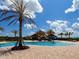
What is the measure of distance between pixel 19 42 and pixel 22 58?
6.27 meters

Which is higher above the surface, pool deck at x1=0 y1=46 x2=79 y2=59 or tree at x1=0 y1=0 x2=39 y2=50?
tree at x1=0 y1=0 x2=39 y2=50

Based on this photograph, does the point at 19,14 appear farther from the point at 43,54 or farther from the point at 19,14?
the point at 43,54

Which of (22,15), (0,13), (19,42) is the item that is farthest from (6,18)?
(19,42)

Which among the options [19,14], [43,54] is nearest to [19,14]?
[19,14]

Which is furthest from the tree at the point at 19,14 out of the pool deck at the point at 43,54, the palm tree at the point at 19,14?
the pool deck at the point at 43,54

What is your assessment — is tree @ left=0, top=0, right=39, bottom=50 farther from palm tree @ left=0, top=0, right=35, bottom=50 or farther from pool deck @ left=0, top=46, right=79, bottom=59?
pool deck @ left=0, top=46, right=79, bottom=59

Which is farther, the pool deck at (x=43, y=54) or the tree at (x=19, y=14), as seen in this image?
the tree at (x=19, y=14)

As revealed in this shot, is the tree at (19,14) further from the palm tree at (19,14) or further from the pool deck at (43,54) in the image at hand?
the pool deck at (43,54)

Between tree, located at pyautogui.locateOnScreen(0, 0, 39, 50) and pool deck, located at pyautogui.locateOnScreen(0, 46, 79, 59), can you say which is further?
tree, located at pyautogui.locateOnScreen(0, 0, 39, 50)

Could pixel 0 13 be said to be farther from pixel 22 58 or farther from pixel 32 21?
pixel 22 58

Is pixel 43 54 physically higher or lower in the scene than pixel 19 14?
lower

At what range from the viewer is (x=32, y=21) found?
53.5 feet

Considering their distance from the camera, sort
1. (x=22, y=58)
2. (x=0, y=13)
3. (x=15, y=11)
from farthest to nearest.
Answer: (x=15, y=11) → (x=0, y=13) → (x=22, y=58)

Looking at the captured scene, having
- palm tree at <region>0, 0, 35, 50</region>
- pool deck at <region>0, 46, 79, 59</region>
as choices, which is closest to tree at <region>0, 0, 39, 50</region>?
palm tree at <region>0, 0, 35, 50</region>
